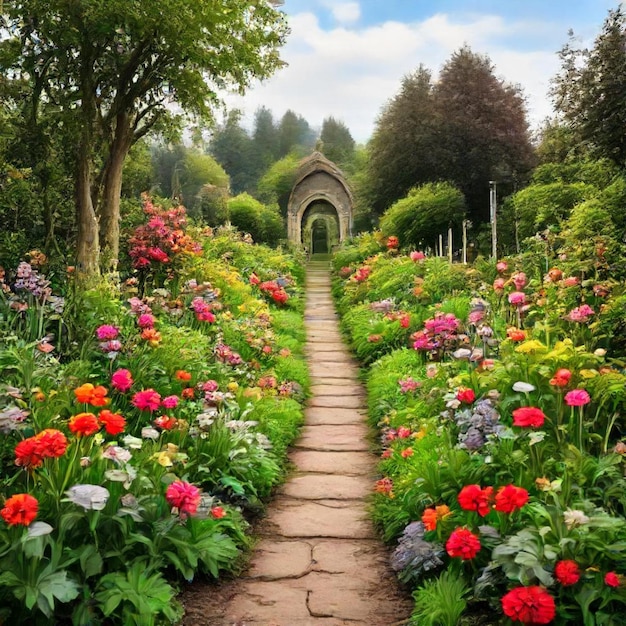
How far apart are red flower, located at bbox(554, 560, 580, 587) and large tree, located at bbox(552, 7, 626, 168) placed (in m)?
11.5

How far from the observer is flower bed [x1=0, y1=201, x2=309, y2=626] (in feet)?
9.76

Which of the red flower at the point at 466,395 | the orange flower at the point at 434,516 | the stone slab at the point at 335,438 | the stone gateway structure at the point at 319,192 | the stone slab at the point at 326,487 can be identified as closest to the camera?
the orange flower at the point at 434,516

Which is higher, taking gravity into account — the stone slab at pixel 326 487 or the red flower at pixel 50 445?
the red flower at pixel 50 445

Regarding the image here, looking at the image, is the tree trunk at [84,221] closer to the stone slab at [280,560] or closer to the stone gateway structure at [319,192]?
the stone slab at [280,560]

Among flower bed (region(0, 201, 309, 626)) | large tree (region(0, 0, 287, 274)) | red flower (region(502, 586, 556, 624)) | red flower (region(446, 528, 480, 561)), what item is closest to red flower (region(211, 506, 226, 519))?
flower bed (region(0, 201, 309, 626))

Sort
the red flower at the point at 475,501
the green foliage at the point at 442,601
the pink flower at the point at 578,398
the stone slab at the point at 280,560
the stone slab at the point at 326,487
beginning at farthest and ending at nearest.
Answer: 1. the stone slab at the point at 326,487
2. the stone slab at the point at 280,560
3. the pink flower at the point at 578,398
4. the red flower at the point at 475,501
5. the green foliage at the point at 442,601

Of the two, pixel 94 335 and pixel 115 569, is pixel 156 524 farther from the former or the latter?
pixel 94 335

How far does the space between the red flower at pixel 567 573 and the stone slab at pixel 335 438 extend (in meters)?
3.02

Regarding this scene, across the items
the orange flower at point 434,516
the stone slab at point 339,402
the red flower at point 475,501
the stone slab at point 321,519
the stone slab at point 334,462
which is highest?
the red flower at point 475,501

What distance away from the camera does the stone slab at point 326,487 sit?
4859 millimetres

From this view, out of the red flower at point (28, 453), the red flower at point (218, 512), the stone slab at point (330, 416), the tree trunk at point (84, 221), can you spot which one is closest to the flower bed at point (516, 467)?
the stone slab at point (330, 416)

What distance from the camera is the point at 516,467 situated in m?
3.78

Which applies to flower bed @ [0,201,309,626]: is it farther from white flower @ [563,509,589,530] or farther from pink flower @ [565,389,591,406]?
pink flower @ [565,389,591,406]

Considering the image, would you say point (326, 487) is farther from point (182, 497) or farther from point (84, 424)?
point (84, 424)
